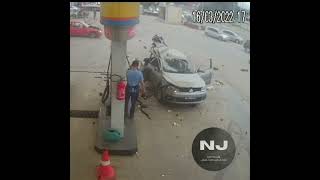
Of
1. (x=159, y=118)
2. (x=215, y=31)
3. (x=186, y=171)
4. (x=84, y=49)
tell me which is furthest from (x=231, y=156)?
(x=84, y=49)

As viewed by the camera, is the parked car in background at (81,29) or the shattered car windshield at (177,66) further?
the shattered car windshield at (177,66)

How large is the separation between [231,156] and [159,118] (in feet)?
1.71

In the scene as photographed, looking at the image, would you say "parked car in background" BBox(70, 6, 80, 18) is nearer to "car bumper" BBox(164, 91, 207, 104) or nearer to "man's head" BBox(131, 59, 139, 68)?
"man's head" BBox(131, 59, 139, 68)

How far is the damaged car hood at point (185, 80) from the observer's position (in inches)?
114

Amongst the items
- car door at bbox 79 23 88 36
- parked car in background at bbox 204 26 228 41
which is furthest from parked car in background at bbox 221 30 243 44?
car door at bbox 79 23 88 36

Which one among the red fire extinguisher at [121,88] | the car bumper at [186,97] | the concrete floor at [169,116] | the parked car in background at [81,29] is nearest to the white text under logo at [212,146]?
the concrete floor at [169,116]

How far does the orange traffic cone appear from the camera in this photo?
9.27 ft

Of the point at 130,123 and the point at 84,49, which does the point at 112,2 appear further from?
Result: the point at 130,123

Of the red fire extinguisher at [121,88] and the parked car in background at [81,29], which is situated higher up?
the parked car in background at [81,29]

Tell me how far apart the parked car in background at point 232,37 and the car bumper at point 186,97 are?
375mm

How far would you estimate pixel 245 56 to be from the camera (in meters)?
2.92

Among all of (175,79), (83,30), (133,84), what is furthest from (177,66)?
(83,30)

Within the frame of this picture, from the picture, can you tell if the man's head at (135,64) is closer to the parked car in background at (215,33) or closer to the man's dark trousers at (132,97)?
the man's dark trousers at (132,97)

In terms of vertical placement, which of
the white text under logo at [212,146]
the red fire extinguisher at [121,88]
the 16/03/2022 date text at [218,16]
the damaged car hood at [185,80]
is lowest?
the white text under logo at [212,146]
